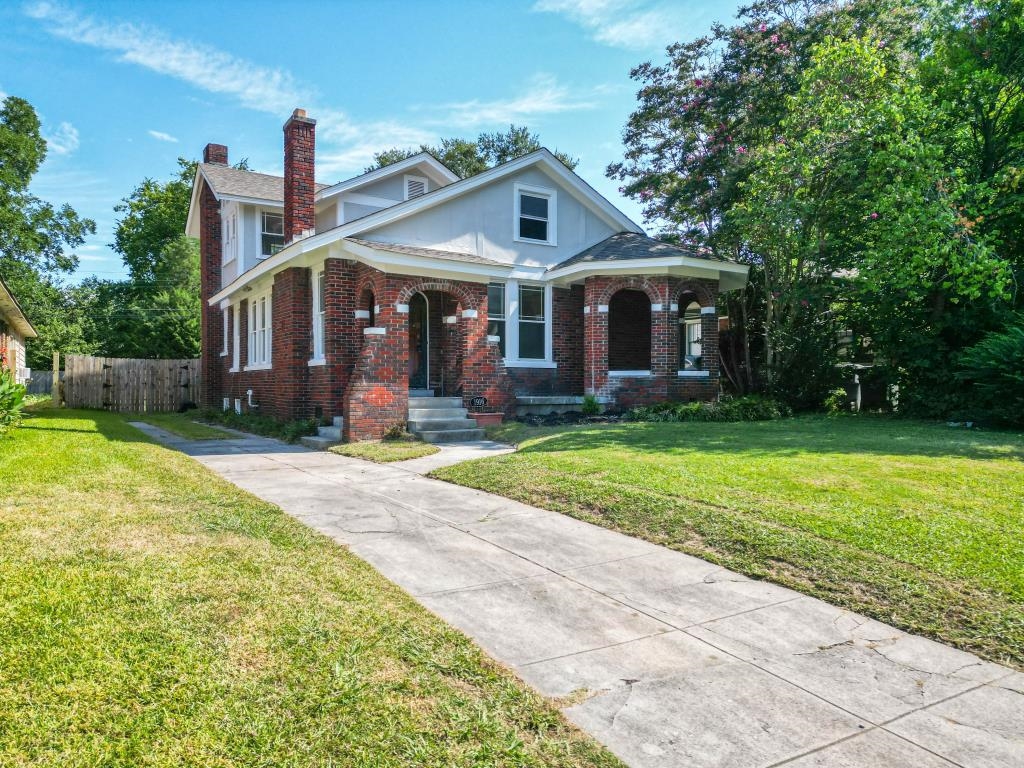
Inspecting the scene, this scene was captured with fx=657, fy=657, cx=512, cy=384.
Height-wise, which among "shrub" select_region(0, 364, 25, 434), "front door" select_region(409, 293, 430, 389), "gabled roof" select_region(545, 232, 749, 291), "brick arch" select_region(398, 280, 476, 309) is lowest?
"shrub" select_region(0, 364, 25, 434)

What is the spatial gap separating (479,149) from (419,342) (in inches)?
1008

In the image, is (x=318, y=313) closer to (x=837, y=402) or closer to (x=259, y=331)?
(x=259, y=331)

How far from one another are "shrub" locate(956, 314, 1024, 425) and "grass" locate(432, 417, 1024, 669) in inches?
71.1

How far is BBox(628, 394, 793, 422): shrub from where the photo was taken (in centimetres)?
1311

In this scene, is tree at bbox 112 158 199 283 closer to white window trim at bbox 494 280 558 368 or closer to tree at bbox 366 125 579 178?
tree at bbox 366 125 579 178

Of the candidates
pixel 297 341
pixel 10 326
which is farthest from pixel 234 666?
pixel 10 326

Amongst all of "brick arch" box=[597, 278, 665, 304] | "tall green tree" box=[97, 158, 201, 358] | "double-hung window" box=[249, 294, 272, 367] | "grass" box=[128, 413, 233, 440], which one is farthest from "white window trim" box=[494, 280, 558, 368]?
"tall green tree" box=[97, 158, 201, 358]

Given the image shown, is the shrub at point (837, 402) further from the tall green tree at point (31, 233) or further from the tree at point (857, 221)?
the tall green tree at point (31, 233)

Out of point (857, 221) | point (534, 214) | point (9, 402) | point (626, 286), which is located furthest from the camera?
point (534, 214)

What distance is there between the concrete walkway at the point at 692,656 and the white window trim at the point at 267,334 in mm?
10966

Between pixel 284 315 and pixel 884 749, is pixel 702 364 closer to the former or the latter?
pixel 284 315

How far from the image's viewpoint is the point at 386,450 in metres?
10.0

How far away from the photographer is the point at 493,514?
6117 millimetres

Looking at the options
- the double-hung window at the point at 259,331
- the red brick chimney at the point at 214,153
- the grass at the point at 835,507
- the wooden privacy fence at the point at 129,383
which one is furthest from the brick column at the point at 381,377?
the red brick chimney at the point at 214,153
